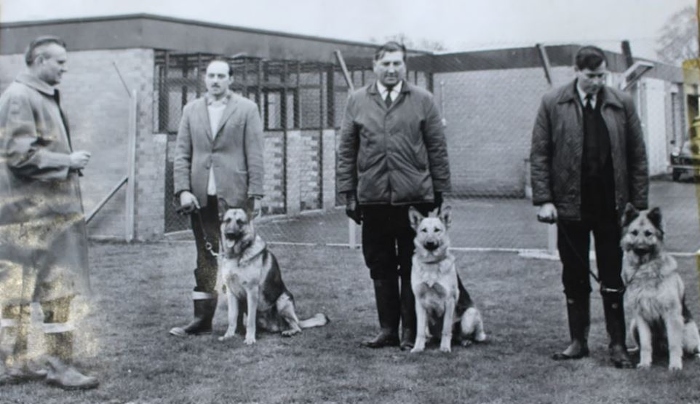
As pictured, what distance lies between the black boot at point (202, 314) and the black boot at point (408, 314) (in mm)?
1167

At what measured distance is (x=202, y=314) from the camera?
4766 mm

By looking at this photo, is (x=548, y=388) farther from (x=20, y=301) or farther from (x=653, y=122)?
(x=653, y=122)

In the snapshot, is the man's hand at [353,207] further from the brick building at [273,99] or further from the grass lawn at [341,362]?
the brick building at [273,99]

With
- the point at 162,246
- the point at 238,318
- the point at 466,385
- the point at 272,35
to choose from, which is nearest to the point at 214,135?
the point at 238,318

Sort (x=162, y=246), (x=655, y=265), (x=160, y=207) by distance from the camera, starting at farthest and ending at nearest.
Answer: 1. (x=160, y=207)
2. (x=162, y=246)
3. (x=655, y=265)

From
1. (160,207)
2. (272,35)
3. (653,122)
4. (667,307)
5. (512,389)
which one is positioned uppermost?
(272,35)

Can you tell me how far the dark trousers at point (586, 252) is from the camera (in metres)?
4.03

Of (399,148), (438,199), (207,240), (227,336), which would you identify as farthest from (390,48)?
(227,336)

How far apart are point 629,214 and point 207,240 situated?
7.78ft

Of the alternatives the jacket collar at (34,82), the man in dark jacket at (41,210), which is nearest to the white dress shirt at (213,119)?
the man in dark jacket at (41,210)

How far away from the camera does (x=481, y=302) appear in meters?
5.73

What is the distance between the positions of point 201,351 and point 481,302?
2271 mm

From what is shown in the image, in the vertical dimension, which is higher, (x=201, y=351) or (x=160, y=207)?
(x=160, y=207)

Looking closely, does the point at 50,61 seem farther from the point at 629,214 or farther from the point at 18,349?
the point at 629,214
